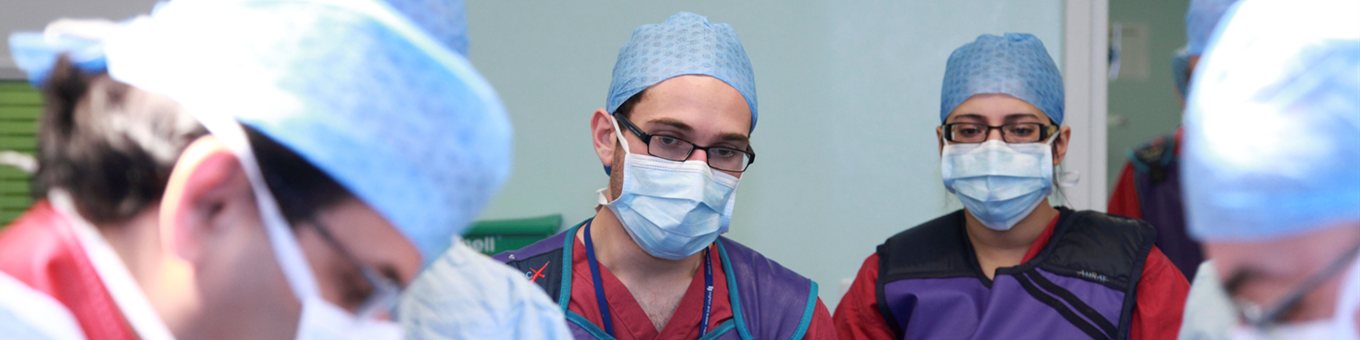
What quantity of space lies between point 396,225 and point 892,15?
212cm

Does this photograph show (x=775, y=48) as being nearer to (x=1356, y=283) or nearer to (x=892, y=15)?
(x=892, y=15)

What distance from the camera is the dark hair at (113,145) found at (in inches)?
31.2

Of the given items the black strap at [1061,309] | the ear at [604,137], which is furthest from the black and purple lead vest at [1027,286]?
the ear at [604,137]

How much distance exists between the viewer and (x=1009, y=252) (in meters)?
2.18

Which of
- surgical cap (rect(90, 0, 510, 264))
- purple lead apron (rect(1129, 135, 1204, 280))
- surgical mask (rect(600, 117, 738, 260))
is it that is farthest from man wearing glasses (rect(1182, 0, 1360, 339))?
purple lead apron (rect(1129, 135, 1204, 280))

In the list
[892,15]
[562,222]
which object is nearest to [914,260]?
[892,15]

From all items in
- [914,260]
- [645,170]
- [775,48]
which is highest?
[775,48]

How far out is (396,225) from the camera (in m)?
0.87

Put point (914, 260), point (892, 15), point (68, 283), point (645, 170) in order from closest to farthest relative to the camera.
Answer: point (68, 283)
point (645, 170)
point (914, 260)
point (892, 15)

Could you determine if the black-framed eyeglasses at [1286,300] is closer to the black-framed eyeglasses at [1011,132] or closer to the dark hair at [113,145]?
the dark hair at [113,145]

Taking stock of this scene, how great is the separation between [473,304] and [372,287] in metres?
0.41

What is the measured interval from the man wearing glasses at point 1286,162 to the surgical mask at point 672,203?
1034 mm

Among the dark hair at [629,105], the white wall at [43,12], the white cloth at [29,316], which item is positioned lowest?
the white cloth at [29,316]

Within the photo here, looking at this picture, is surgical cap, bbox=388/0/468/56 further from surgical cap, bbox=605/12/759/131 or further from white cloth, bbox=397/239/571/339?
surgical cap, bbox=605/12/759/131
